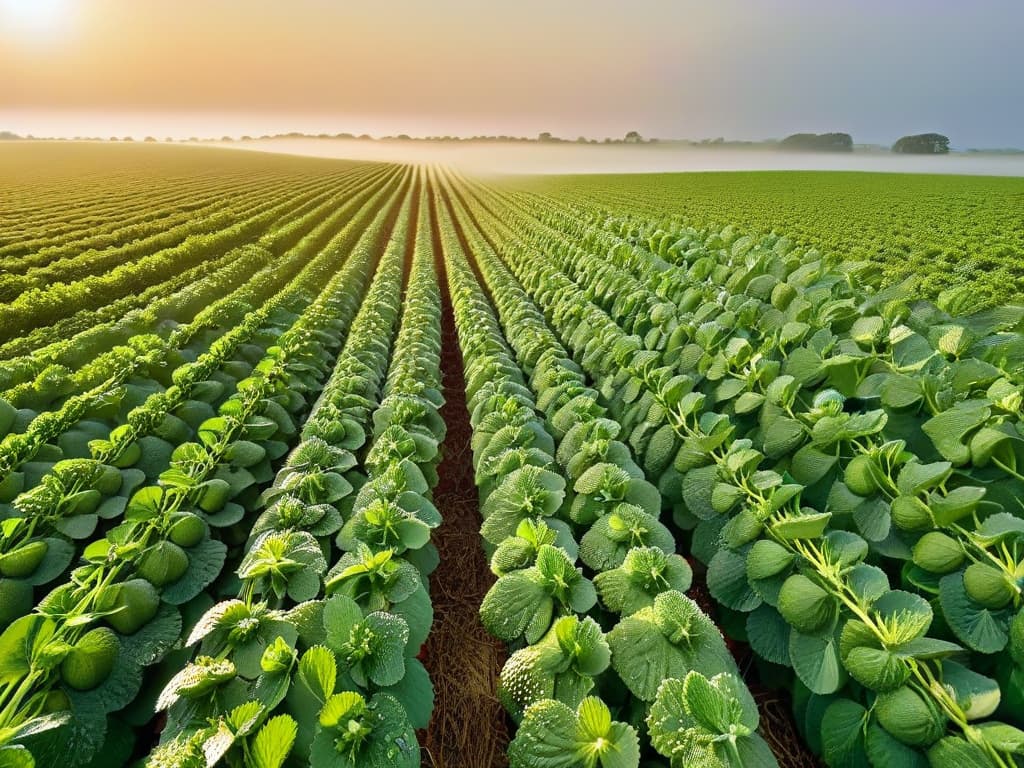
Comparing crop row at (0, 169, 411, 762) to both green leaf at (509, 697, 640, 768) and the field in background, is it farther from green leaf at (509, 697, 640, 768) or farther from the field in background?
the field in background

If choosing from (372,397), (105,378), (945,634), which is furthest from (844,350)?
(105,378)

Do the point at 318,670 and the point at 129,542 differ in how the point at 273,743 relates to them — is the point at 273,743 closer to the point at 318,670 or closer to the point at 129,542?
the point at 318,670

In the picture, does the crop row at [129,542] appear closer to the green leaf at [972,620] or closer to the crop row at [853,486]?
the crop row at [853,486]

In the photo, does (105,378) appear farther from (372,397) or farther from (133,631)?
(133,631)

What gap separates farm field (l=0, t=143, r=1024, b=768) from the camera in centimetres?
172

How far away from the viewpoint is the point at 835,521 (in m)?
2.64

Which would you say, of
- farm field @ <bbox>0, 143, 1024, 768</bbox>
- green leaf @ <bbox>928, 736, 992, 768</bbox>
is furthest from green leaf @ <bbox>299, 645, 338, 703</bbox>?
green leaf @ <bbox>928, 736, 992, 768</bbox>

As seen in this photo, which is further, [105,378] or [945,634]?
[105,378]

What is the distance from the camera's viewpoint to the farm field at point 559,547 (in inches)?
67.6

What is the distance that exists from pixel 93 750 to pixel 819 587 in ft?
9.97

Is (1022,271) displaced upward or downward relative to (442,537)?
upward

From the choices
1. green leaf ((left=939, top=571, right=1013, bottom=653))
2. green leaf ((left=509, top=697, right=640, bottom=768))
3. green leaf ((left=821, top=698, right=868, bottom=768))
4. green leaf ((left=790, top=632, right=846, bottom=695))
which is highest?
green leaf ((left=939, top=571, right=1013, bottom=653))

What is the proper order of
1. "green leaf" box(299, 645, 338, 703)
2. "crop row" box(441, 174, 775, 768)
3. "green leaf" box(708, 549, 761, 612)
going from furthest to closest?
"green leaf" box(708, 549, 761, 612) < "green leaf" box(299, 645, 338, 703) < "crop row" box(441, 174, 775, 768)

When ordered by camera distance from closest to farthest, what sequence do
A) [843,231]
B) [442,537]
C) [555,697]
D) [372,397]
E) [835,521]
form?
[555,697]
[835,521]
[442,537]
[372,397]
[843,231]
